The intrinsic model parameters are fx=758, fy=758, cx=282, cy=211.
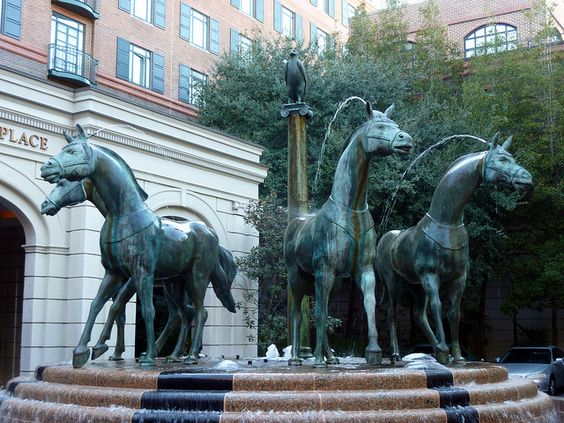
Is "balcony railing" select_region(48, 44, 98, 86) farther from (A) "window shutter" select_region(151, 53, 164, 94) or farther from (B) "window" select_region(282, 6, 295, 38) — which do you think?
(B) "window" select_region(282, 6, 295, 38)

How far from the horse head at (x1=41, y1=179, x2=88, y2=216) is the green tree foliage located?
16412 mm

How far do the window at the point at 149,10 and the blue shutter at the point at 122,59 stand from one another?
5.04 feet

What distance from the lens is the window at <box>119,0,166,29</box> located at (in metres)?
32.6

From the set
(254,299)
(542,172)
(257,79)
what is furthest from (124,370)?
(542,172)

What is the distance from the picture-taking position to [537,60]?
31.7 metres

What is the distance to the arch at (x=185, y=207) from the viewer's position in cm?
1995

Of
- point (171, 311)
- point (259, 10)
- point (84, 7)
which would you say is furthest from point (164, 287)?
point (259, 10)

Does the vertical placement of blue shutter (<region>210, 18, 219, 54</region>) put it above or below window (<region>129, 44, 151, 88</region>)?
above

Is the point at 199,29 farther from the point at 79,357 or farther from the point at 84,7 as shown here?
the point at 79,357

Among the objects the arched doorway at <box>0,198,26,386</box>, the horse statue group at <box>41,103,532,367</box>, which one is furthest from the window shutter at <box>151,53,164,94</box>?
the horse statue group at <box>41,103,532,367</box>

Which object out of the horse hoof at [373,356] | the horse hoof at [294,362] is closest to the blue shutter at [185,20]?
the horse hoof at [294,362]

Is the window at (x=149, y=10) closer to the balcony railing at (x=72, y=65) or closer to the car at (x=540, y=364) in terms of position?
the balcony railing at (x=72, y=65)

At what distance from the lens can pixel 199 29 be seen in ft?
119

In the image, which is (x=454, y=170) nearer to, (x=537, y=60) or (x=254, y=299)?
(x=254, y=299)
